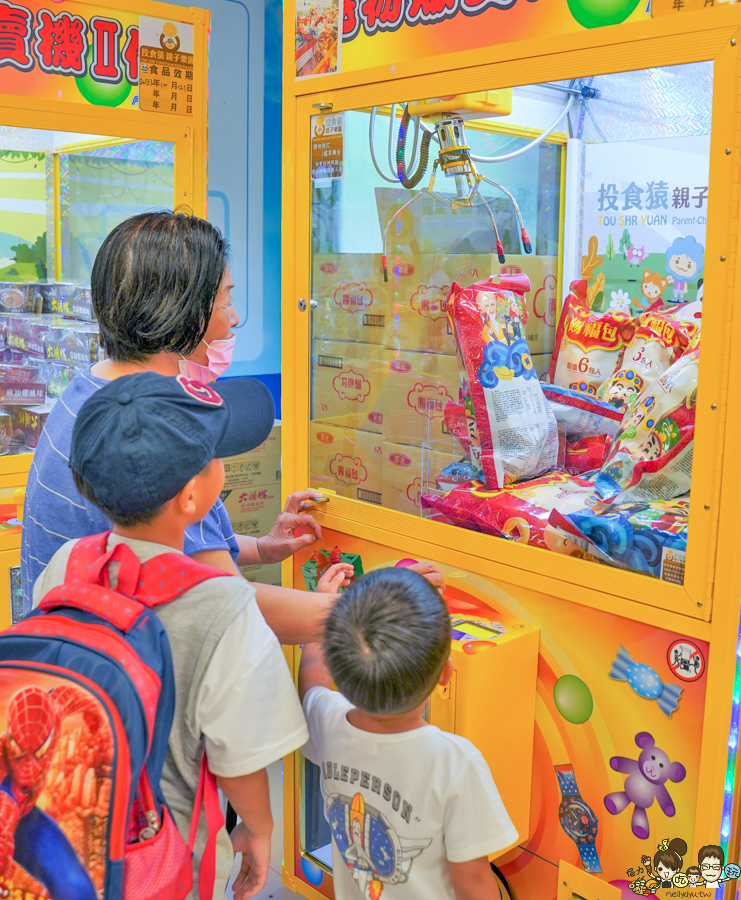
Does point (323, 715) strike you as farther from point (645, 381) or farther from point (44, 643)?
point (645, 381)

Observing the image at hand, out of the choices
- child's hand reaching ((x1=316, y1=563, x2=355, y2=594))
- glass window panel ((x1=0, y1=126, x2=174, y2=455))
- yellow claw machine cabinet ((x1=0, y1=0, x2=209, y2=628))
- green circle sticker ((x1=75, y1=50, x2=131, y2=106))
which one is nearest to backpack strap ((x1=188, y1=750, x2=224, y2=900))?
child's hand reaching ((x1=316, y1=563, x2=355, y2=594))

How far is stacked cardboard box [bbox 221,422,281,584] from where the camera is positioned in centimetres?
393

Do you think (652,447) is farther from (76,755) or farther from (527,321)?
(76,755)

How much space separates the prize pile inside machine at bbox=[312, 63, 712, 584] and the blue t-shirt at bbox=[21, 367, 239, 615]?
0.71 m

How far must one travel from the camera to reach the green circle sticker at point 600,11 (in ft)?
4.79

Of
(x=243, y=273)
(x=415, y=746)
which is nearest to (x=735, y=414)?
(x=415, y=746)

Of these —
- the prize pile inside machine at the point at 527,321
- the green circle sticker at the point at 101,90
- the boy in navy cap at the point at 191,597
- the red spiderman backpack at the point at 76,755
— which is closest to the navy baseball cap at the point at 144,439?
the boy in navy cap at the point at 191,597

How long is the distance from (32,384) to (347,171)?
1678 millimetres

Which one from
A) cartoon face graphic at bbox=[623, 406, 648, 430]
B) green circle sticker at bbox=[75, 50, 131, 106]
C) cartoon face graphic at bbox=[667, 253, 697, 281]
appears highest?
green circle sticker at bbox=[75, 50, 131, 106]

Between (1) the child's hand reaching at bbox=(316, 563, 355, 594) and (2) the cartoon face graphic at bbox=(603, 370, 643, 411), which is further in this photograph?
(2) the cartoon face graphic at bbox=(603, 370, 643, 411)

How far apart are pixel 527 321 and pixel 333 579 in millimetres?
828

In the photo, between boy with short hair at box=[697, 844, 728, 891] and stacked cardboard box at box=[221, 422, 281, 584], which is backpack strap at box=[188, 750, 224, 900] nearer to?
boy with short hair at box=[697, 844, 728, 891]

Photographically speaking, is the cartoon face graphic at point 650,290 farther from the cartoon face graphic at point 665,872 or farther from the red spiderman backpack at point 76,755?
the red spiderman backpack at point 76,755

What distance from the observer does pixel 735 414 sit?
1.39m
